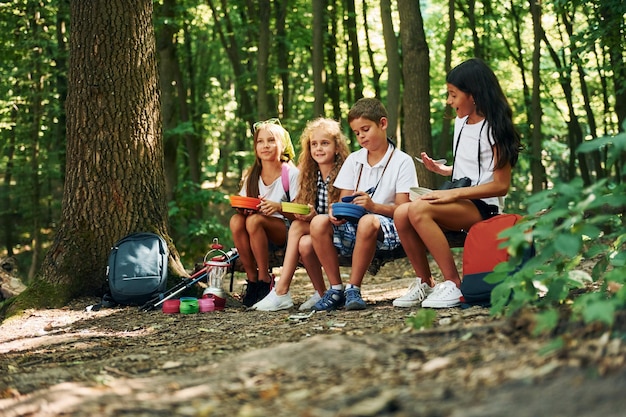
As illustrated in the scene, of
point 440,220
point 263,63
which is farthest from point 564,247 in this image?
point 263,63

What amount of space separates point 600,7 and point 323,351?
702 cm

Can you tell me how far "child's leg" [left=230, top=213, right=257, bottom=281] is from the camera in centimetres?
665

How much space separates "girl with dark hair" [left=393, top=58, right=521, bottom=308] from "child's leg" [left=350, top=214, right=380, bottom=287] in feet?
0.57

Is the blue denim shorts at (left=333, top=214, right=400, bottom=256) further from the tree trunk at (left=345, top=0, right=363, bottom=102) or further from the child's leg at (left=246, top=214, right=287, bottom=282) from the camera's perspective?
the tree trunk at (left=345, top=0, right=363, bottom=102)

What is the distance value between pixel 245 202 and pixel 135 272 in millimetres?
1092

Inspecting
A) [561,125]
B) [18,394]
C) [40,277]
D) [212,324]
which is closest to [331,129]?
[212,324]

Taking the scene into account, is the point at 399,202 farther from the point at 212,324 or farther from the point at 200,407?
the point at 200,407

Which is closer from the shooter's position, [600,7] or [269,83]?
[600,7]

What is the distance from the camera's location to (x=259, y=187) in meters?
6.91

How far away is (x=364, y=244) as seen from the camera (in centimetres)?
585

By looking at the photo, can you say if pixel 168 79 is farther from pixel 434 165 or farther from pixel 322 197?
pixel 434 165

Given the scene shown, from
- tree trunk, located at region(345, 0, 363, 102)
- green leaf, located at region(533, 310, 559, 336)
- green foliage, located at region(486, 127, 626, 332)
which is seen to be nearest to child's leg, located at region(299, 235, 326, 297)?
green foliage, located at region(486, 127, 626, 332)

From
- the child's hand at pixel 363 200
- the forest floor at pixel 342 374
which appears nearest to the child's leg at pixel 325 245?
the child's hand at pixel 363 200

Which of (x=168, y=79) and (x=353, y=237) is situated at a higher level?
(x=168, y=79)
